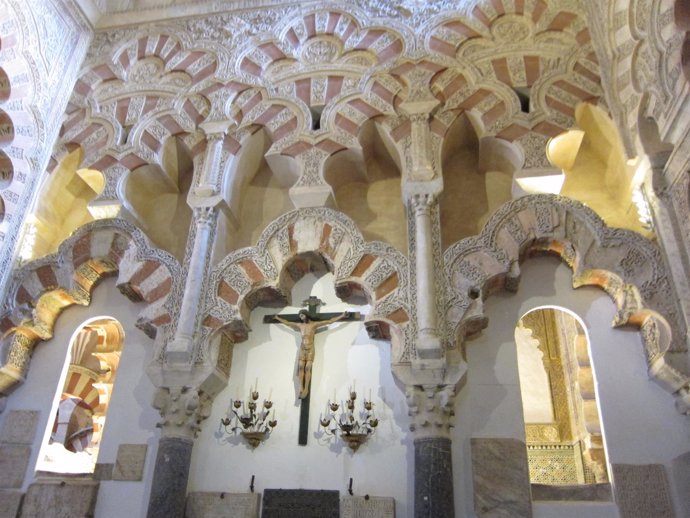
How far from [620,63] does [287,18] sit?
407cm

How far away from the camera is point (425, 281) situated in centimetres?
541

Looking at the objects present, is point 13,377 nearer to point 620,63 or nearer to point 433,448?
point 433,448

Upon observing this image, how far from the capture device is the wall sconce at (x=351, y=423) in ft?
17.1

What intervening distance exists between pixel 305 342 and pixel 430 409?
1481 mm

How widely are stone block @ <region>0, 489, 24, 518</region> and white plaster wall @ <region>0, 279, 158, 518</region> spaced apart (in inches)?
5.0

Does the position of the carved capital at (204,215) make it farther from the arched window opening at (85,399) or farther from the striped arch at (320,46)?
the arched window opening at (85,399)

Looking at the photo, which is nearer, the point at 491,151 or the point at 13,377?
the point at 13,377

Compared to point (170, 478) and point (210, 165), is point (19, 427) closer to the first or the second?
point (170, 478)

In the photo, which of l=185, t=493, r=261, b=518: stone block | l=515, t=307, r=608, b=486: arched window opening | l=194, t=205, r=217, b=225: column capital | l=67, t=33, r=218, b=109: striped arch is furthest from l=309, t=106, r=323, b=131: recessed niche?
l=185, t=493, r=261, b=518: stone block

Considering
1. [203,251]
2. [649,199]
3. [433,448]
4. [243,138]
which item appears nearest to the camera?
[433,448]

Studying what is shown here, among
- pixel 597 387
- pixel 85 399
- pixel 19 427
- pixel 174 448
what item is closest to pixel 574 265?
pixel 597 387

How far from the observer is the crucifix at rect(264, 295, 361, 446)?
5.62 metres

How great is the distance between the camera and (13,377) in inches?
237

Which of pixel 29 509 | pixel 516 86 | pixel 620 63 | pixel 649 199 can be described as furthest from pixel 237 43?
pixel 29 509
